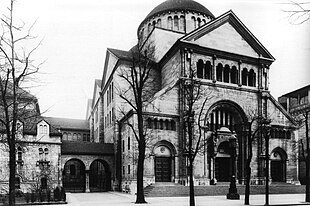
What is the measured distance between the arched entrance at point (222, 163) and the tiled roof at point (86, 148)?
1394cm

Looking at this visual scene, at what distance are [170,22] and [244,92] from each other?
709 inches

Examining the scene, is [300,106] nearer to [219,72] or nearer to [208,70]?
[219,72]

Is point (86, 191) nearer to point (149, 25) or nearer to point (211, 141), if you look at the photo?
point (211, 141)

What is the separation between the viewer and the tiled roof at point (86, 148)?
141 ft

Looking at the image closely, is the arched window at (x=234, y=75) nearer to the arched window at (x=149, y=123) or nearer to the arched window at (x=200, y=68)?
the arched window at (x=200, y=68)

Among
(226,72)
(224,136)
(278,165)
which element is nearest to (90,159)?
(224,136)

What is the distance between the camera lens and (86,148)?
147 ft

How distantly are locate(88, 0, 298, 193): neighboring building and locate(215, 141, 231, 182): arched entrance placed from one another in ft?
0.39

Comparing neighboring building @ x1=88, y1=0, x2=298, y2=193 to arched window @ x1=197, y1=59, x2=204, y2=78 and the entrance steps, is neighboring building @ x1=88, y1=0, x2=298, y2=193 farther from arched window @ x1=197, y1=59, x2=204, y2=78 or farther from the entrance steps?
the entrance steps

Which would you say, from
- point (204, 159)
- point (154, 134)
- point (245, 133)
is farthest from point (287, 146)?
point (154, 134)

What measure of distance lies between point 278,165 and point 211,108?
1268cm

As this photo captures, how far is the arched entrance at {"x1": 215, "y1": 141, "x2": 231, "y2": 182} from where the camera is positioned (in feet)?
137

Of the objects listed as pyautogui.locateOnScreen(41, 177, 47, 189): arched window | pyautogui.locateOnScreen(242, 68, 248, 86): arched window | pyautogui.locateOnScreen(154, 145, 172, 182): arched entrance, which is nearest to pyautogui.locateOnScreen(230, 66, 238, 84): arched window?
pyautogui.locateOnScreen(242, 68, 248, 86): arched window

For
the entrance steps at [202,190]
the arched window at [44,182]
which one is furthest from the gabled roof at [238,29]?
the arched window at [44,182]
